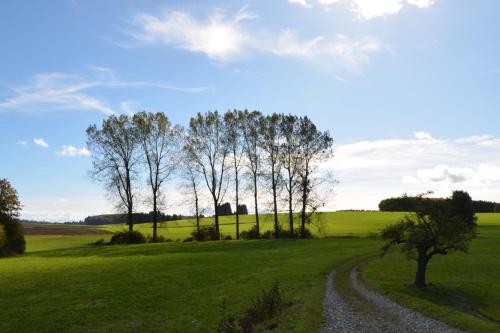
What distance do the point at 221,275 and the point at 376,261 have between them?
62.4 ft

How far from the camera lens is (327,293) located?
30.3 metres

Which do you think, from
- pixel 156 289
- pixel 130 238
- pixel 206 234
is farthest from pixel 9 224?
pixel 156 289

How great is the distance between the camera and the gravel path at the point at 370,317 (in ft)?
69.2

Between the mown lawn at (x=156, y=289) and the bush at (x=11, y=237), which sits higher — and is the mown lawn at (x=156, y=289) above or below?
below

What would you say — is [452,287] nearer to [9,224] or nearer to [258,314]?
[258,314]

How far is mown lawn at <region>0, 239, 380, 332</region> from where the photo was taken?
27.1 metres

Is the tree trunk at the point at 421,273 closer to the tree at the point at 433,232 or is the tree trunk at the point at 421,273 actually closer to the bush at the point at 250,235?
the tree at the point at 433,232

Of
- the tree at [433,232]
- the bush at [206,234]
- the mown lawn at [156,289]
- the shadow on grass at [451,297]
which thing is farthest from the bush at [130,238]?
the shadow on grass at [451,297]

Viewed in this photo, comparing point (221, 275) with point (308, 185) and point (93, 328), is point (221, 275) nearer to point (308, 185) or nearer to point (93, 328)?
point (93, 328)

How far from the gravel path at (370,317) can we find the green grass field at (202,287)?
2.90 ft

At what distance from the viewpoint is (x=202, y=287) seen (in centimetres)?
3700

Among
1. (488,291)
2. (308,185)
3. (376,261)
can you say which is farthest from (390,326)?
(308,185)

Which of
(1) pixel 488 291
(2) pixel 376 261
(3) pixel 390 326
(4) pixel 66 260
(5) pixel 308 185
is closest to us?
(3) pixel 390 326

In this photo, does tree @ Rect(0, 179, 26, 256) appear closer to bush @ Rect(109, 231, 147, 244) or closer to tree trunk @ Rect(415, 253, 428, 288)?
bush @ Rect(109, 231, 147, 244)
